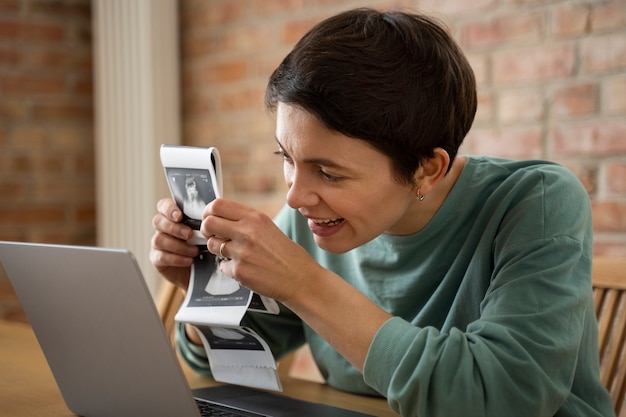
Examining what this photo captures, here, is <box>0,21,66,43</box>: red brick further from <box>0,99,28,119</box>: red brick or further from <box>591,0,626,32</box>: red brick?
<box>591,0,626,32</box>: red brick

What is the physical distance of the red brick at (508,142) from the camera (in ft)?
6.87

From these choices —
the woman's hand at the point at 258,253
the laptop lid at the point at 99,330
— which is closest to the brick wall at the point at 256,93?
the woman's hand at the point at 258,253

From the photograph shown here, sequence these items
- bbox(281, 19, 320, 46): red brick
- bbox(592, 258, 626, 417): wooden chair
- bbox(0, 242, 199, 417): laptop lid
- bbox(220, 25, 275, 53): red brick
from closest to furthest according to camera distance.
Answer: bbox(0, 242, 199, 417): laptop lid, bbox(592, 258, 626, 417): wooden chair, bbox(281, 19, 320, 46): red brick, bbox(220, 25, 275, 53): red brick

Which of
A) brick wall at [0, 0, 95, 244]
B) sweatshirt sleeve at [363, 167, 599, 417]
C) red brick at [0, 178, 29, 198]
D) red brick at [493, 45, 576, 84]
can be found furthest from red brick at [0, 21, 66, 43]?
sweatshirt sleeve at [363, 167, 599, 417]

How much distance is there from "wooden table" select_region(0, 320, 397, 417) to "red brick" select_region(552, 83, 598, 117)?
0.93 metres

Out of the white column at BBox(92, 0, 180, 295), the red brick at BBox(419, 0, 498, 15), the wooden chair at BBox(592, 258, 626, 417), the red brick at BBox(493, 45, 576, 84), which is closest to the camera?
the wooden chair at BBox(592, 258, 626, 417)

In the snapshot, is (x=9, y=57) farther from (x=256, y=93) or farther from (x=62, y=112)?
(x=256, y=93)

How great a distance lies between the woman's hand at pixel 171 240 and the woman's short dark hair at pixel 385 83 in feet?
0.81

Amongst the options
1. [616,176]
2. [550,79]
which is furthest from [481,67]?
[616,176]

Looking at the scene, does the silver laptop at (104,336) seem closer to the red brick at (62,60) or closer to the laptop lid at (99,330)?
the laptop lid at (99,330)

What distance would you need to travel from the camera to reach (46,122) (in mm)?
3254

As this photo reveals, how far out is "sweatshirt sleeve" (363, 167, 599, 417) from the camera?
106 centimetres

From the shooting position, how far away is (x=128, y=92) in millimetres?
3178

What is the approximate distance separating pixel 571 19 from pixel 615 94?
201mm
